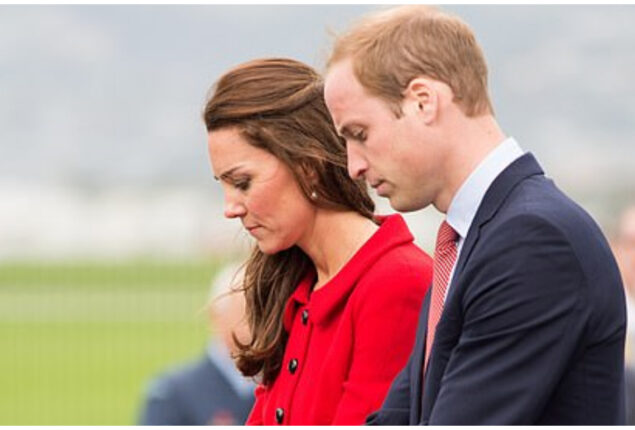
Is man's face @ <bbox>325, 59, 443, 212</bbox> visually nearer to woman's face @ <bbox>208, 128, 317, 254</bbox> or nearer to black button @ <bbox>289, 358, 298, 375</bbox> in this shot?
woman's face @ <bbox>208, 128, 317, 254</bbox>

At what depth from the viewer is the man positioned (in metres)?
2.76

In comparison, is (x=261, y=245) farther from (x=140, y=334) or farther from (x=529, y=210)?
(x=140, y=334)

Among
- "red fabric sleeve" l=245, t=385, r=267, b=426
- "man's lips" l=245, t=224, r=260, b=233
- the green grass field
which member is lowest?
the green grass field

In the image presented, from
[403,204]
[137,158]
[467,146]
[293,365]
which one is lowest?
[137,158]

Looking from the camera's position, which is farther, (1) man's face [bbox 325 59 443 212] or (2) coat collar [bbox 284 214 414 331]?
(2) coat collar [bbox 284 214 414 331]

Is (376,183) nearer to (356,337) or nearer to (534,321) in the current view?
(534,321)

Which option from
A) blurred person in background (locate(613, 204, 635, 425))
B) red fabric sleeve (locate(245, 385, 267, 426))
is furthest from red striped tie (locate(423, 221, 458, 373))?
blurred person in background (locate(613, 204, 635, 425))

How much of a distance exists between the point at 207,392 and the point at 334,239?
13.4ft

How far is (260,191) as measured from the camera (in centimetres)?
Result: 355

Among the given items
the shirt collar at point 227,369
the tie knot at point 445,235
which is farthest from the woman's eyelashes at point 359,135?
the shirt collar at point 227,369

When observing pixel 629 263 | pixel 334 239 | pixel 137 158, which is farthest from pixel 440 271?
pixel 137 158

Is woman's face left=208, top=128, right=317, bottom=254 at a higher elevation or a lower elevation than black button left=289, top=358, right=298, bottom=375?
higher

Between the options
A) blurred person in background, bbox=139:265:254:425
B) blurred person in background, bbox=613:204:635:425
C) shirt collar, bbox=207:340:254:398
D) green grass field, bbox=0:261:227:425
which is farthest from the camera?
green grass field, bbox=0:261:227:425

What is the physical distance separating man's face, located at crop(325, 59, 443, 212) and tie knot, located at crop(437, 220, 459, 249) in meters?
0.09
